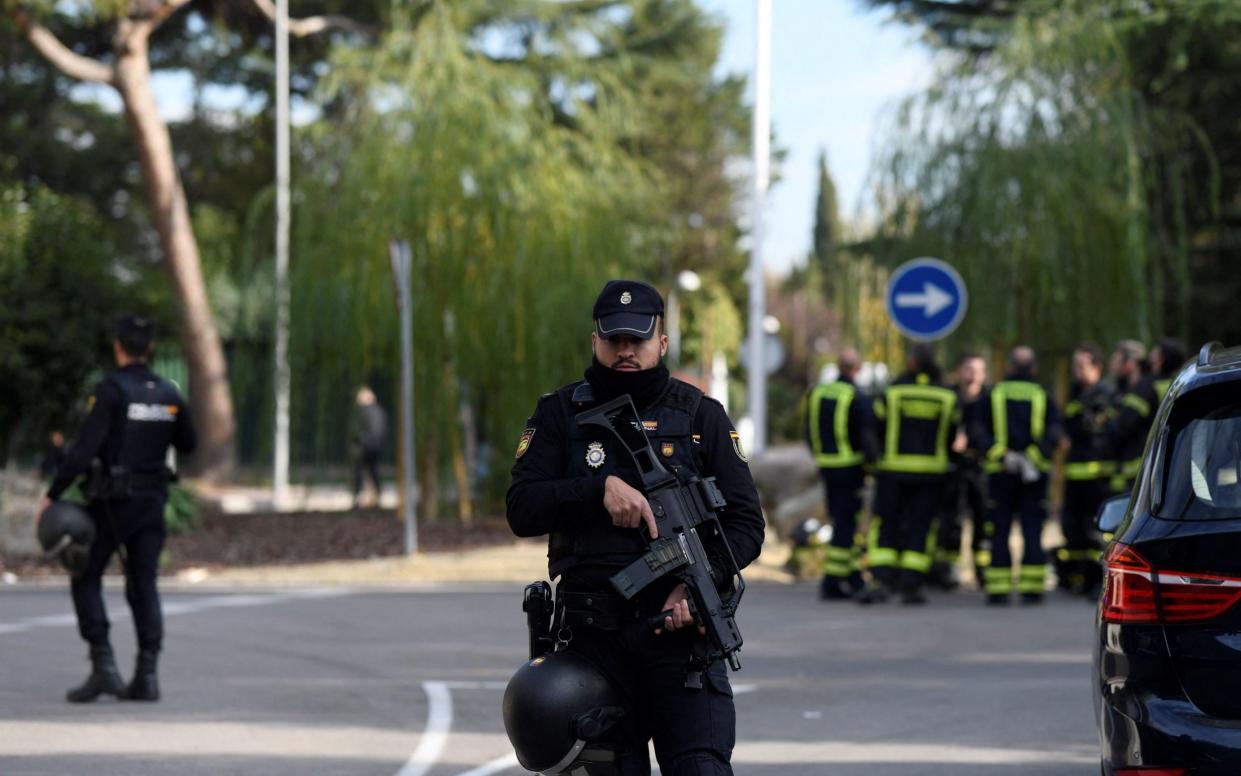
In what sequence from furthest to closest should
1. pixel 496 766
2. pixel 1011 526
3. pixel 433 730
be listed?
pixel 1011 526
pixel 433 730
pixel 496 766

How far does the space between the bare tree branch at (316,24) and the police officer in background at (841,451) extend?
18458 millimetres

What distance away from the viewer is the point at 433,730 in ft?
29.1

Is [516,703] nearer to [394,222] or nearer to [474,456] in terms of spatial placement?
[394,222]

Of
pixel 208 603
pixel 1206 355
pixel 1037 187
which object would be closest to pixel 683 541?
pixel 1206 355

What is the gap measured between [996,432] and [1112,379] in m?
1.66

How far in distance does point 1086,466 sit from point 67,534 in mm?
8471

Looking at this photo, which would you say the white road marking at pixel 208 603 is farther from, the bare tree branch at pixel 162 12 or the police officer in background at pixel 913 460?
the bare tree branch at pixel 162 12

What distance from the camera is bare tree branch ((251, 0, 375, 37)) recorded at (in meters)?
31.2

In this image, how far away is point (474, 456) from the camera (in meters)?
26.8

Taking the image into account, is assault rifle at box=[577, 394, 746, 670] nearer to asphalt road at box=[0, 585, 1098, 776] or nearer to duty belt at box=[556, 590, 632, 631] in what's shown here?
duty belt at box=[556, 590, 632, 631]

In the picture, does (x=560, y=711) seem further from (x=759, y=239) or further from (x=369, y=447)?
(x=369, y=447)

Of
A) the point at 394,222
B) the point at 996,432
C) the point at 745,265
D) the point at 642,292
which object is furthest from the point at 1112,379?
the point at 745,265

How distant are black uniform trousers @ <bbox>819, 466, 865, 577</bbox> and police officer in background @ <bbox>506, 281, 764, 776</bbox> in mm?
9943

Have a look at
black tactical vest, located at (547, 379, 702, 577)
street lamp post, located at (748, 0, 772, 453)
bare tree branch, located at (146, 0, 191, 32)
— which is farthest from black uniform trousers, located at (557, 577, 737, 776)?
bare tree branch, located at (146, 0, 191, 32)
